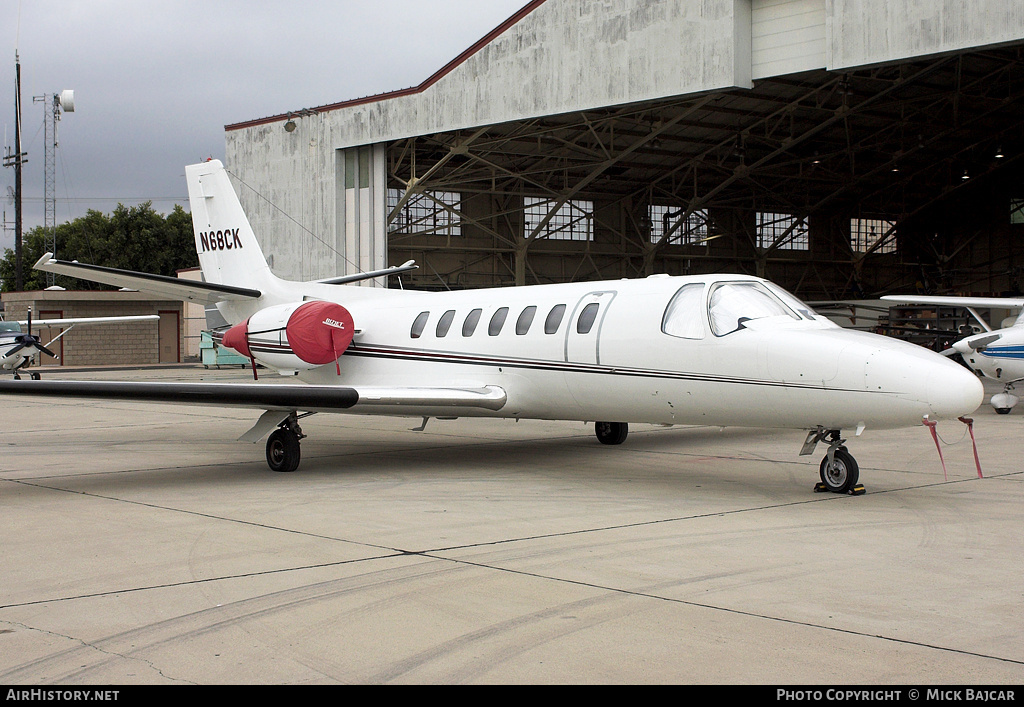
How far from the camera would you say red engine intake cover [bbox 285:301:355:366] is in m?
13.8

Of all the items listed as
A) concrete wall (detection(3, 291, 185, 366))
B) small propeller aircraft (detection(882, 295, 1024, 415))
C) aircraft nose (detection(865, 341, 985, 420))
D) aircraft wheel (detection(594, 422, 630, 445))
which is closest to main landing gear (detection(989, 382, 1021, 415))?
small propeller aircraft (detection(882, 295, 1024, 415))

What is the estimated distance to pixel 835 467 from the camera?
9539 mm

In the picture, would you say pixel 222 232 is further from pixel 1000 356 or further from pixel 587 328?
pixel 1000 356

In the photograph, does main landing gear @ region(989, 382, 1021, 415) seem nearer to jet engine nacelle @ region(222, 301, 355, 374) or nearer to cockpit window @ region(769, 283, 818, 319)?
cockpit window @ region(769, 283, 818, 319)

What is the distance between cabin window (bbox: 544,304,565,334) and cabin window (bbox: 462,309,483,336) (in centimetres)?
137

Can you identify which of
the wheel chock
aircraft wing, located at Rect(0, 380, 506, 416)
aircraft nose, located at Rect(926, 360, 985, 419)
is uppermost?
aircraft nose, located at Rect(926, 360, 985, 419)

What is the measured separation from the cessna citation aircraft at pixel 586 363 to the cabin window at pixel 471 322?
0.03 m

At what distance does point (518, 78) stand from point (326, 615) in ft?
77.1

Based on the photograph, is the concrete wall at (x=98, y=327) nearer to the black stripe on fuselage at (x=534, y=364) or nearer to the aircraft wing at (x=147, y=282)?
the aircraft wing at (x=147, y=282)

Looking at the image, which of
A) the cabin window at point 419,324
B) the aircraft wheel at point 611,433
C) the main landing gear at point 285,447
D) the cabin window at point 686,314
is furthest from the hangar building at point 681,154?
the main landing gear at point 285,447

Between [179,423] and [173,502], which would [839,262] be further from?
[173,502]

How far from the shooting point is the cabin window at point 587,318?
11.2 m

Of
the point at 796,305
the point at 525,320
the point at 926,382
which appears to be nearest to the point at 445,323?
the point at 525,320

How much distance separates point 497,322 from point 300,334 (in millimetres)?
3106
